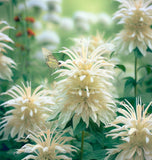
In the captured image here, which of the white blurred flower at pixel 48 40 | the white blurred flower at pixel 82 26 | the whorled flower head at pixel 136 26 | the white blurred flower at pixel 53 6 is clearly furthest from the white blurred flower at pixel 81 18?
the whorled flower head at pixel 136 26

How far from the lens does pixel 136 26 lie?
3.24ft

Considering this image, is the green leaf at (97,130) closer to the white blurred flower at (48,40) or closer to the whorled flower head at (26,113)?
the whorled flower head at (26,113)

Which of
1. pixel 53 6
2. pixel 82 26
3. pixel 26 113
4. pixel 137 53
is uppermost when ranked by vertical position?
pixel 53 6

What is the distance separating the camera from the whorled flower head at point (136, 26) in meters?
0.96

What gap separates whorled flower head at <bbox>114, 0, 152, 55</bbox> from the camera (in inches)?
37.7

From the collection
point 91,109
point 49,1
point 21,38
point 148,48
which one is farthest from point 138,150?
point 49,1

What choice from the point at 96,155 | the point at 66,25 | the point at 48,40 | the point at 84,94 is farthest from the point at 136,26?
the point at 66,25

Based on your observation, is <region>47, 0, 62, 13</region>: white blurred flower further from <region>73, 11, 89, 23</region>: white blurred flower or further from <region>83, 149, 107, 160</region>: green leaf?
<region>83, 149, 107, 160</region>: green leaf

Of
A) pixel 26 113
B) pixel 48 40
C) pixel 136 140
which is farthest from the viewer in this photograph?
pixel 48 40

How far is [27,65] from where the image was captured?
4.89ft

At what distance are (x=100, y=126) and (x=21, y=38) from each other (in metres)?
1.24

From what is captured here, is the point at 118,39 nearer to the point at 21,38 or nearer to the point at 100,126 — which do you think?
the point at 100,126

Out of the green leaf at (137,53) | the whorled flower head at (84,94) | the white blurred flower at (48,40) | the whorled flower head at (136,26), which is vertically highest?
the white blurred flower at (48,40)

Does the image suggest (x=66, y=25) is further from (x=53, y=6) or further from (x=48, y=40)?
(x=48, y=40)
